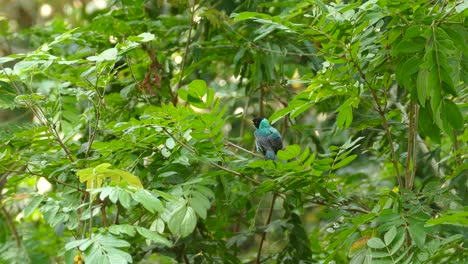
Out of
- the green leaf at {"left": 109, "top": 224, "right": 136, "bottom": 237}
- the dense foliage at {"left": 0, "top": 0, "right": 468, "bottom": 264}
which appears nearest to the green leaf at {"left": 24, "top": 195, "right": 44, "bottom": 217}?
the dense foliage at {"left": 0, "top": 0, "right": 468, "bottom": 264}

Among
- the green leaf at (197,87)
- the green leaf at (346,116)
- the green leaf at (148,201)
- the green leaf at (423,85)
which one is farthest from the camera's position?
the green leaf at (346,116)

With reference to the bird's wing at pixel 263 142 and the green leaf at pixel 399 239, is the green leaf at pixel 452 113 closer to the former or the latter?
the green leaf at pixel 399 239

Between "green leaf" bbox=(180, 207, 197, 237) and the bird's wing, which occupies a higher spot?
"green leaf" bbox=(180, 207, 197, 237)

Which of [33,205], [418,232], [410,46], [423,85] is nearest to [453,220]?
[418,232]

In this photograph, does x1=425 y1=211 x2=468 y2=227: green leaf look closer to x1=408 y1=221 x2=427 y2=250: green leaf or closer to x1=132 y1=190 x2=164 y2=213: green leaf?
x1=408 y1=221 x2=427 y2=250: green leaf

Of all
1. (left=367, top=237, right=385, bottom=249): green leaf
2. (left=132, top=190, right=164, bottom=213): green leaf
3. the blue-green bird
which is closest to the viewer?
(left=132, top=190, right=164, bottom=213): green leaf

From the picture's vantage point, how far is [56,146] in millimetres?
3129

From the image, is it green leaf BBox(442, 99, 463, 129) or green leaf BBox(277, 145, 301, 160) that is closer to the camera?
green leaf BBox(442, 99, 463, 129)

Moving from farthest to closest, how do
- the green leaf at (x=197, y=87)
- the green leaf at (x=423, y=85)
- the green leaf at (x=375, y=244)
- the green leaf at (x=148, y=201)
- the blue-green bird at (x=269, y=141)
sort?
the blue-green bird at (x=269, y=141) → the green leaf at (x=197, y=87) → the green leaf at (x=375, y=244) → the green leaf at (x=423, y=85) → the green leaf at (x=148, y=201)

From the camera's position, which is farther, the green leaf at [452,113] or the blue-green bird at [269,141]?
the blue-green bird at [269,141]

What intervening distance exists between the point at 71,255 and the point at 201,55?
1.65 meters

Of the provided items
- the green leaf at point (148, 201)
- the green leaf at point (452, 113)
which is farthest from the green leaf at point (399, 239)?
the green leaf at point (148, 201)

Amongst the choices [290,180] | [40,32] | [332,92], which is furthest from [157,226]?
[40,32]

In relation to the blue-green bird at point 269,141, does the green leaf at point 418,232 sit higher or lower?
lower
